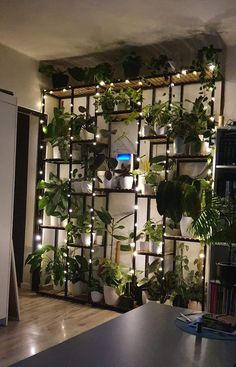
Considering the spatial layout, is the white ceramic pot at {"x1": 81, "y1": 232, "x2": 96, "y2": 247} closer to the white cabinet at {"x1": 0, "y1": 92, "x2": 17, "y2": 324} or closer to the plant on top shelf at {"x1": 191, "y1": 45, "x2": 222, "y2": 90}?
the white cabinet at {"x1": 0, "y1": 92, "x2": 17, "y2": 324}

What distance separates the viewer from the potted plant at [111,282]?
4.04 meters

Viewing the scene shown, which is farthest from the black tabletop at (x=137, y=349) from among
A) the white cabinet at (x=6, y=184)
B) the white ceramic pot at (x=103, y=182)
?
the white ceramic pot at (x=103, y=182)

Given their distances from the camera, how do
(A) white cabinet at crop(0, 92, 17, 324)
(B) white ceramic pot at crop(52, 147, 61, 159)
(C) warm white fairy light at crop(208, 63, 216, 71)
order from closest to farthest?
(A) white cabinet at crop(0, 92, 17, 324) < (C) warm white fairy light at crop(208, 63, 216, 71) < (B) white ceramic pot at crop(52, 147, 61, 159)

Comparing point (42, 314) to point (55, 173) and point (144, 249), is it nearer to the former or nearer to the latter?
point (144, 249)

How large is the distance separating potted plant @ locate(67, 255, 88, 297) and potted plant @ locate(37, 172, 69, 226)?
0.49 m

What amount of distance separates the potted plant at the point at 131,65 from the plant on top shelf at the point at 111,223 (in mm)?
1473

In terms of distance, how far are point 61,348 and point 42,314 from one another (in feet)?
8.84

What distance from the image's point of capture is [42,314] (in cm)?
384

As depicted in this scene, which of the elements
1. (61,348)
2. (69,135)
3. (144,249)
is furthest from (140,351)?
(69,135)

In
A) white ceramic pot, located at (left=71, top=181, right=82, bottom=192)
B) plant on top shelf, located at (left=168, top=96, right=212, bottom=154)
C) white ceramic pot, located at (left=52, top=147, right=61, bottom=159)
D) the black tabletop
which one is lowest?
the black tabletop

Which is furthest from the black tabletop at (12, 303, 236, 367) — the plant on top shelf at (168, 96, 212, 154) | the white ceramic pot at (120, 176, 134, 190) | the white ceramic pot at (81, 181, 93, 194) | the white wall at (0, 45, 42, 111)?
the white wall at (0, 45, 42, 111)

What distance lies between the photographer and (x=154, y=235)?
12.7ft

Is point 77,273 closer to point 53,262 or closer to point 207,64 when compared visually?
point 53,262

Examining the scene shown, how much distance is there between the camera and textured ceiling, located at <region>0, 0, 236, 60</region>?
128 inches
